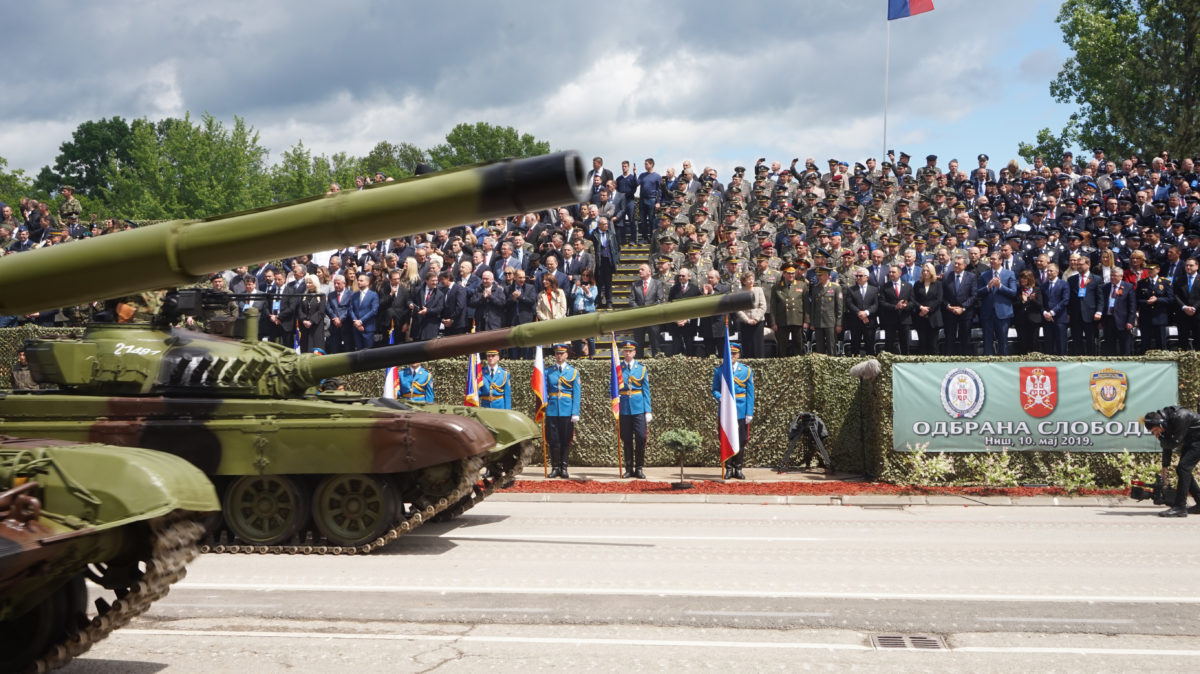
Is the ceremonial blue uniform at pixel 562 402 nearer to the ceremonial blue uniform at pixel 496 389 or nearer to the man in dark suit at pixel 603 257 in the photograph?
the ceremonial blue uniform at pixel 496 389

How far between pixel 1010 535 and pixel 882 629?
5.38 metres

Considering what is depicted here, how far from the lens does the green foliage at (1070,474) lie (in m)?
16.8

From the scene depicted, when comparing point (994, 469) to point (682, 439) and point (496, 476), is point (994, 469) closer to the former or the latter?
point (682, 439)

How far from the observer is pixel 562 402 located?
18500 mm

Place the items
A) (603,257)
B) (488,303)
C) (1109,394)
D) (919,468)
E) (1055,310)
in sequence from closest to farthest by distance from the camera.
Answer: (1109,394) < (919,468) < (1055,310) < (488,303) < (603,257)

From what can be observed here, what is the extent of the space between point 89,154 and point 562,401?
253 ft

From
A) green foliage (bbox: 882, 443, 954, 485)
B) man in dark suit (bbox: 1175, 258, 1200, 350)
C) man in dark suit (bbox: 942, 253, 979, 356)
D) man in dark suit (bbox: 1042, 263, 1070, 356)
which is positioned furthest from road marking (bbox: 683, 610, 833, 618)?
man in dark suit (bbox: 1175, 258, 1200, 350)

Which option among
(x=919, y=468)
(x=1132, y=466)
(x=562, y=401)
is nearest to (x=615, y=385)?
(x=562, y=401)

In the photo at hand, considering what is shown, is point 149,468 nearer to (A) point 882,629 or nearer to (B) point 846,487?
(A) point 882,629

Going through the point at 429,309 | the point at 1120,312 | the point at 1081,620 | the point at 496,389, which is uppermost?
the point at 429,309

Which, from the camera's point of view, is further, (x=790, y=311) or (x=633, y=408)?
(x=790, y=311)

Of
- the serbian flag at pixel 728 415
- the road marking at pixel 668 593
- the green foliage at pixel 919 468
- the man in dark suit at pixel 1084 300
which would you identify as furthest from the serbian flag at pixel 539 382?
the man in dark suit at pixel 1084 300

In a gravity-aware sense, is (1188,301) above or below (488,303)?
below

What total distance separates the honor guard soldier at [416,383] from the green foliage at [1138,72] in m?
31.8
